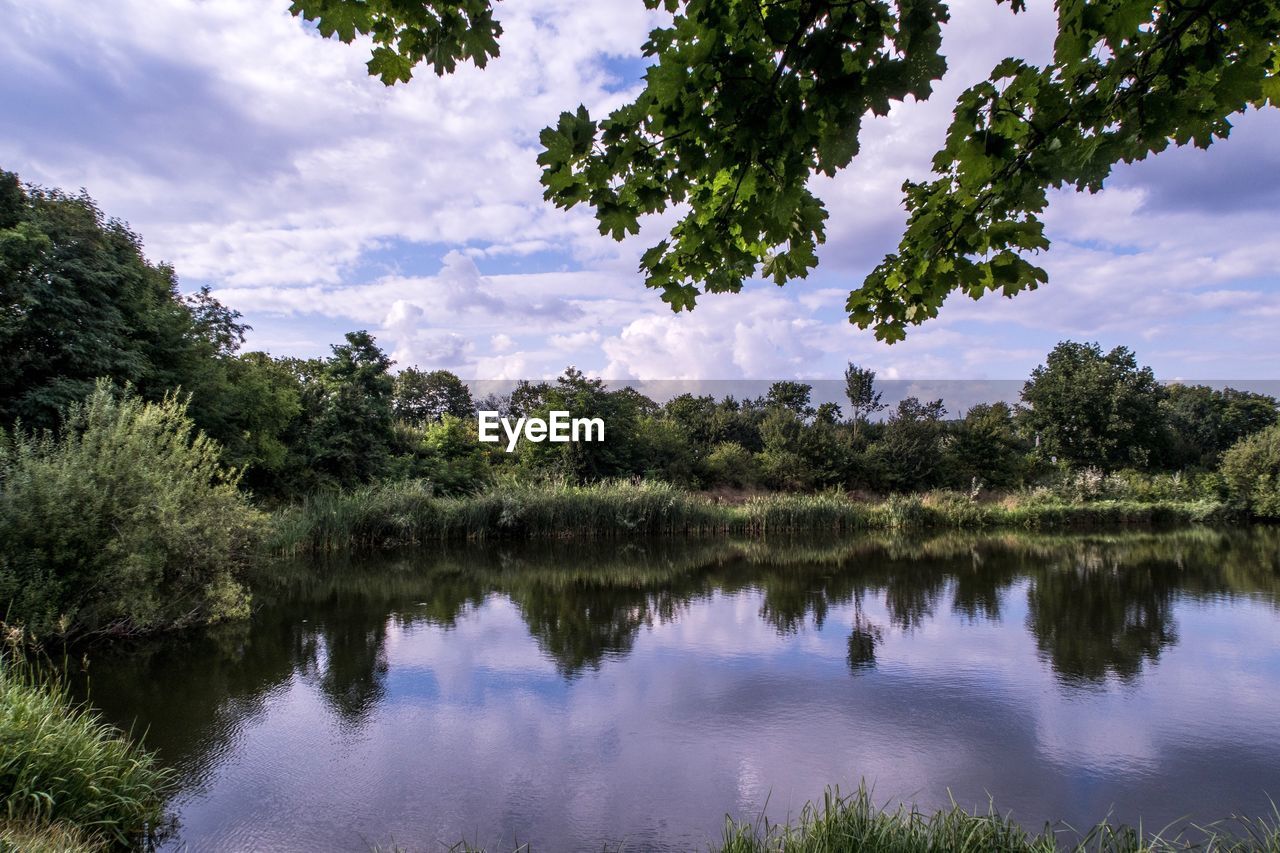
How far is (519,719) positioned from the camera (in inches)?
227

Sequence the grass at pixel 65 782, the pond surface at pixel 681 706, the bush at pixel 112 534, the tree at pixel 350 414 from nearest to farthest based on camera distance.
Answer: the grass at pixel 65 782
the pond surface at pixel 681 706
the bush at pixel 112 534
the tree at pixel 350 414

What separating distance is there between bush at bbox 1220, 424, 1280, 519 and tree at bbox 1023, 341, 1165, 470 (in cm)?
370

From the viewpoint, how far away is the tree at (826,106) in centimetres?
221

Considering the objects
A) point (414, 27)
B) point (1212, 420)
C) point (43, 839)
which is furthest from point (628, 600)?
point (1212, 420)

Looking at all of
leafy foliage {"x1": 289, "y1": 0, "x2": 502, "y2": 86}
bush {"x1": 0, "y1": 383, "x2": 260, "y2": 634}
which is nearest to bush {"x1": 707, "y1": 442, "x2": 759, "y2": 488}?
bush {"x1": 0, "y1": 383, "x2": 260, "y2": 634}

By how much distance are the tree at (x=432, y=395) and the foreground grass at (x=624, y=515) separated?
1790cm

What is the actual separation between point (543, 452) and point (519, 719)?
15.9m

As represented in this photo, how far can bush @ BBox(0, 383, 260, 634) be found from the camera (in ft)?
21.1

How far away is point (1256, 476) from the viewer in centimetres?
2175

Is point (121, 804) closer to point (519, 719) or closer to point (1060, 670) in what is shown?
point (519, 719)

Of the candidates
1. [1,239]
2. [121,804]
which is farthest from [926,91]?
[1,239]

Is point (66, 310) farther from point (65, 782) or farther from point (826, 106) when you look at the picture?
point (826, 106)

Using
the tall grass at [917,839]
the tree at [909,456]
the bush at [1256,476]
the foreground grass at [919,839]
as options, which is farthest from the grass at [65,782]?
the bush at [1256,476]

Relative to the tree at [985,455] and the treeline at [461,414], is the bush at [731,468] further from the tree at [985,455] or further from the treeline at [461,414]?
the tree at [985,455]
